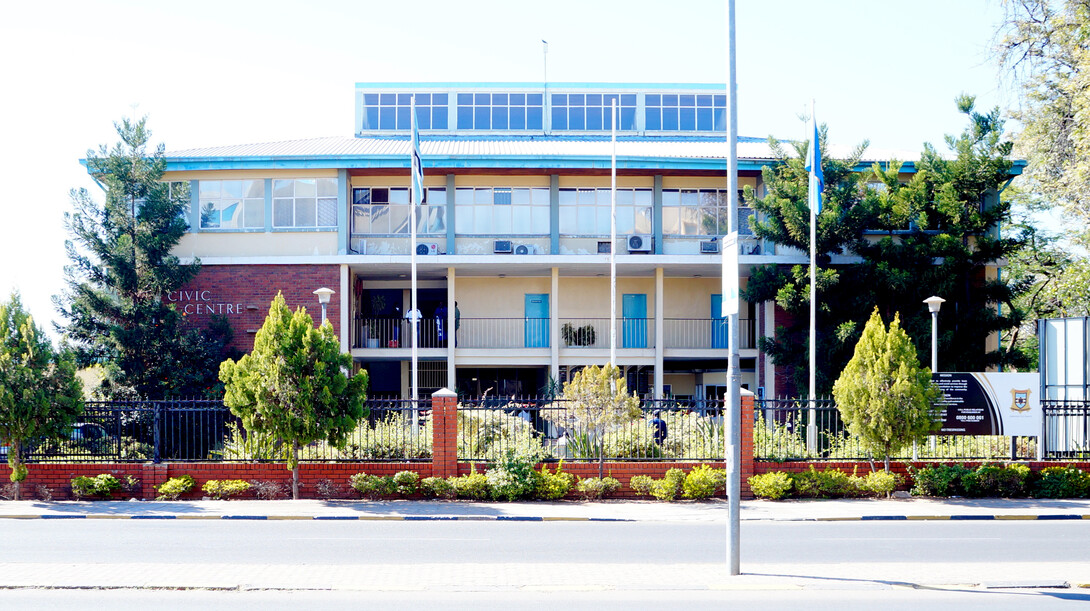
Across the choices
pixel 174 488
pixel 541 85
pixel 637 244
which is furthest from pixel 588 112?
pixel 174 488

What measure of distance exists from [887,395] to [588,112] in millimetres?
19787

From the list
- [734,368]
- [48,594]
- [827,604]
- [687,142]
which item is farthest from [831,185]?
[48,594]

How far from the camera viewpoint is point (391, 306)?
3192cm

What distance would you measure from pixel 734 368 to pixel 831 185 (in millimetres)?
17319

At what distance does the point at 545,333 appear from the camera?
30266mm

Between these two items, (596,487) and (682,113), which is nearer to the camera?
(596,487)

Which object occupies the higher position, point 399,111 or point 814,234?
point 399,111

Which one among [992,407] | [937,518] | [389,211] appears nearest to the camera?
[937,518]

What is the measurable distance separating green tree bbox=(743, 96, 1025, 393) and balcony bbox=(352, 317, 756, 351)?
3.77m

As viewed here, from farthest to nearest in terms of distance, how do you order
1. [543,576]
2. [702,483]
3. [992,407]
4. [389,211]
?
[389,211], [992,407], [702,483], [543,576]

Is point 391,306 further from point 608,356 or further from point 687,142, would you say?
point 687,142

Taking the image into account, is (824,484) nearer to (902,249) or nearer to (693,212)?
(902,249)

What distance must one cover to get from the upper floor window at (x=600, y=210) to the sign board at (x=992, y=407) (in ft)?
42.4

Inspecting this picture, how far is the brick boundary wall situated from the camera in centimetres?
1653
